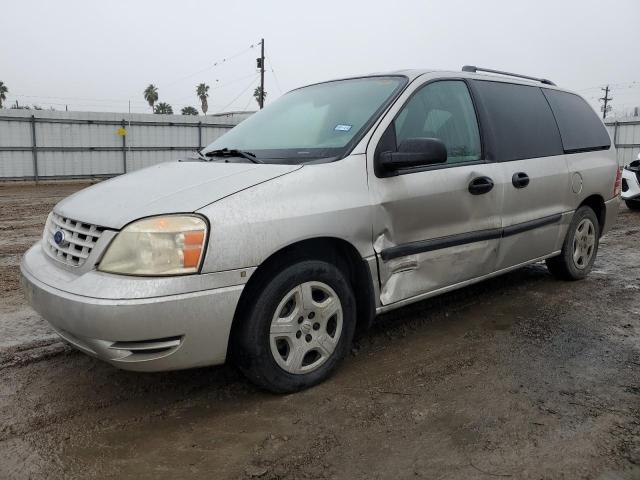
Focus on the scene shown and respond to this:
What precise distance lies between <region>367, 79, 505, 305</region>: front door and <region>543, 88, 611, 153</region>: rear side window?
1.24m

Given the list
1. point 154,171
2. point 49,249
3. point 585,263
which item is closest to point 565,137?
point 585,263

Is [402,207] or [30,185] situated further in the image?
[30,185]

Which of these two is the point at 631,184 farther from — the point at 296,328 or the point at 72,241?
the point at 72,241

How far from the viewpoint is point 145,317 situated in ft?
7.98

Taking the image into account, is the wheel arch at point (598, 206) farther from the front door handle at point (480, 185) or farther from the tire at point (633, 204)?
the tire at point (633, 204)

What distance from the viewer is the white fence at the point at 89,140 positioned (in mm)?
16625

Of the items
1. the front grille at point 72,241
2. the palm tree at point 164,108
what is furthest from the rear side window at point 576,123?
the palm tree at point 164,108

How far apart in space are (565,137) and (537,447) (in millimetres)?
3104

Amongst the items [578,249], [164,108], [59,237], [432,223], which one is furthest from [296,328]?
[164,108]

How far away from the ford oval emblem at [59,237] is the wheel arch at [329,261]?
0.99 metres

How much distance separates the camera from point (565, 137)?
4734mm

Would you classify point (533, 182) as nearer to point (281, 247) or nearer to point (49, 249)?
point (281, 247)

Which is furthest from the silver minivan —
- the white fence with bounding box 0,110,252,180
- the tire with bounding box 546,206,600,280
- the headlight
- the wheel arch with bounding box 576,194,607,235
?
the white fence with bounding box 0,110,252,180

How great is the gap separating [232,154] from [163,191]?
30.6 inches
